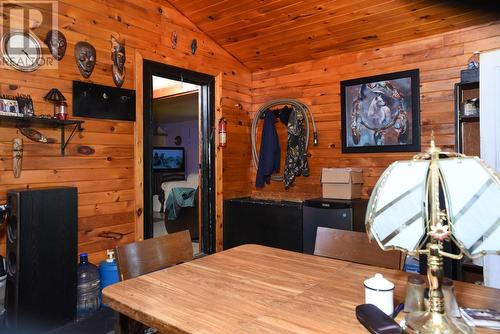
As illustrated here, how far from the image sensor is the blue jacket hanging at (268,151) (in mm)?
4031

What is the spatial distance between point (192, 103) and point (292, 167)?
2825 mm

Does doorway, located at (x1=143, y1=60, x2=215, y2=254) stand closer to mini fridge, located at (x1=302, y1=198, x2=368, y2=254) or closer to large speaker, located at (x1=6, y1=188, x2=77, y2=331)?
large speaker, located at (x1=6, y1=188, x2=77, y2=331)

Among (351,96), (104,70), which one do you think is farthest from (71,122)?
(351,96)

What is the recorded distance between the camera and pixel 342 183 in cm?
330

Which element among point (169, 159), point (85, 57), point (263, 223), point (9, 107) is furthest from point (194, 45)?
point (169, 159)

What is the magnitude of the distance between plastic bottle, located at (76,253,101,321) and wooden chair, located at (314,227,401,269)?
1.84m

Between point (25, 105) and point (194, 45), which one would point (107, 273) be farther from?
point (194, 45)

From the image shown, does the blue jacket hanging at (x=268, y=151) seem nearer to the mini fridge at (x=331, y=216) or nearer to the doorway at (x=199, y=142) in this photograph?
the doorway at (x=199, y=142)

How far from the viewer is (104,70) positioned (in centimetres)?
287

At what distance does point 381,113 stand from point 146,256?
2711mm

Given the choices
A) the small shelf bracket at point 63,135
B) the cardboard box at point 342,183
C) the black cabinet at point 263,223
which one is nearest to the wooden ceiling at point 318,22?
the cardboard box at point 342,183

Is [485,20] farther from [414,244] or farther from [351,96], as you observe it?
[414,244]

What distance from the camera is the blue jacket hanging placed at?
159 inches

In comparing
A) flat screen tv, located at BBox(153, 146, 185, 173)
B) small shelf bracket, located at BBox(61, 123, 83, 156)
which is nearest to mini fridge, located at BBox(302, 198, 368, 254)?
small shelf bracket, located at BBox(61, 123, 83, 156)
